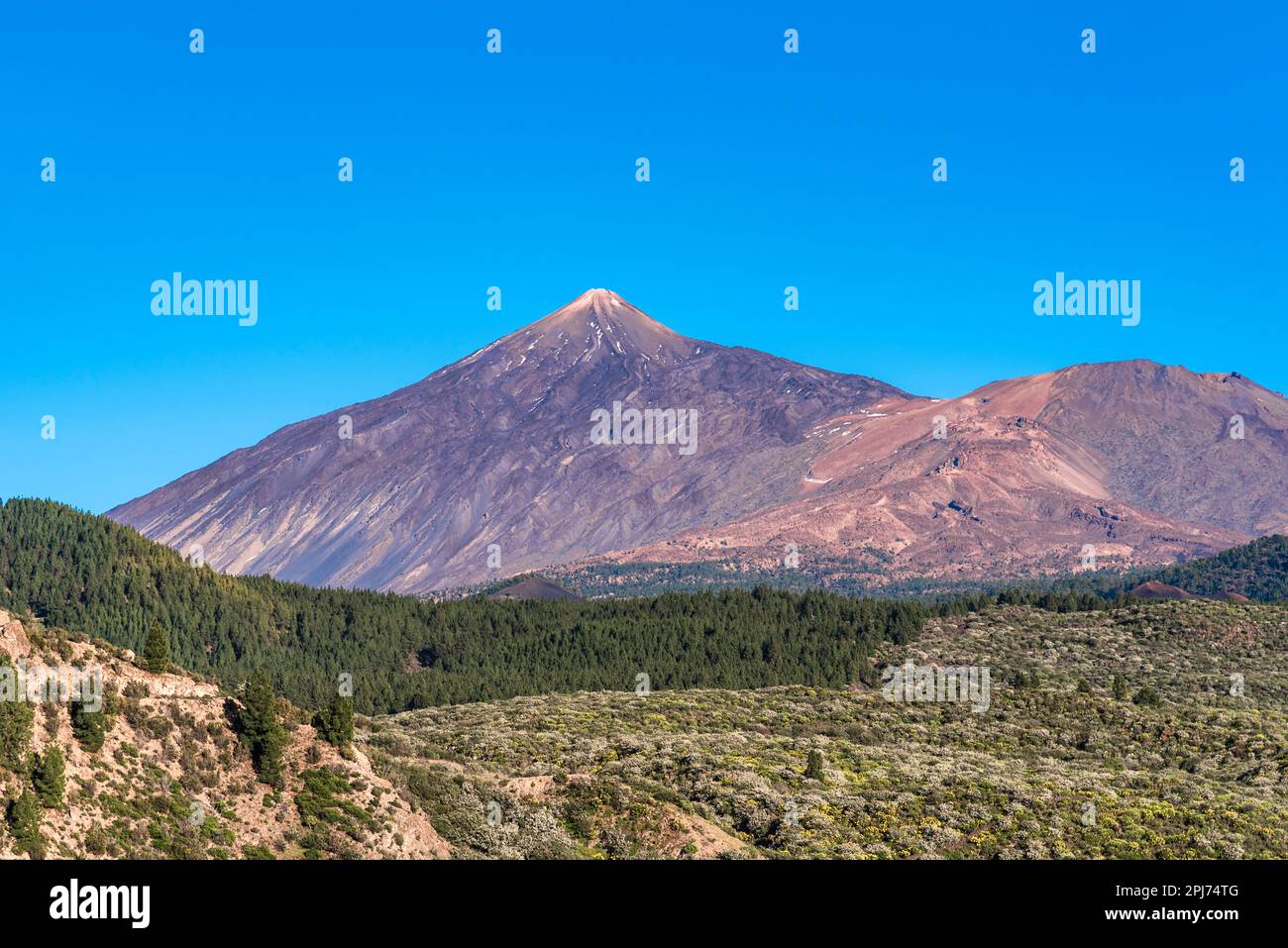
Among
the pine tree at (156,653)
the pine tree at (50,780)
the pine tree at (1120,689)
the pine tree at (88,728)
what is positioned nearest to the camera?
the pine tree at (50,780)

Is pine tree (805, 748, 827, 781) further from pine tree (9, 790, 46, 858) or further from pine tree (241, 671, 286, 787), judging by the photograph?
pine tree (9, 790, 46, 858)

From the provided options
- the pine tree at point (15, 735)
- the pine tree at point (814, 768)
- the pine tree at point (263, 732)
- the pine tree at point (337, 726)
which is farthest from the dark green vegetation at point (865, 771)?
the pine tree at point (15, 735)

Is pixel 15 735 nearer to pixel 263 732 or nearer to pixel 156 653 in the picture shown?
pixel 263 732

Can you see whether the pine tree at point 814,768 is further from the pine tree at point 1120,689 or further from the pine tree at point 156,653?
the pine tree at point 1120,689

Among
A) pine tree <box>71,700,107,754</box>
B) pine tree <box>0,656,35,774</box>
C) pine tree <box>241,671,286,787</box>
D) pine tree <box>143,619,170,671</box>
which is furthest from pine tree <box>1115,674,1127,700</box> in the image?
pine tree <box>0,656,35,774</box>

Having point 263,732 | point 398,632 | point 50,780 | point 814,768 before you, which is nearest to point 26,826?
point 50,780
